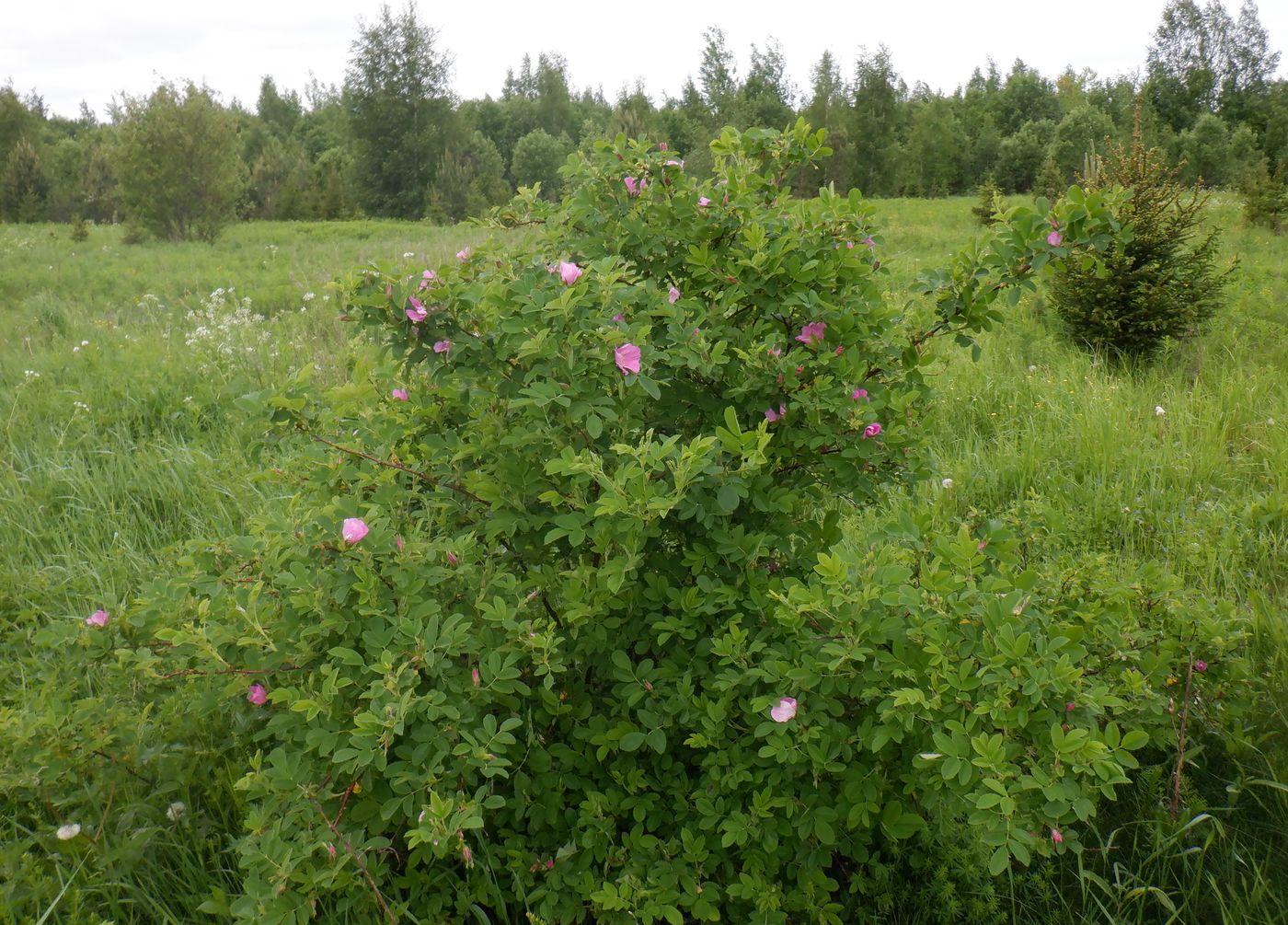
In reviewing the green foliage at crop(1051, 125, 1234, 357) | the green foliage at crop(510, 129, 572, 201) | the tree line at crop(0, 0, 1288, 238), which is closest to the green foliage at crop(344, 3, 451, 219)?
the tree line at crop(0, 0, 1288, 238)

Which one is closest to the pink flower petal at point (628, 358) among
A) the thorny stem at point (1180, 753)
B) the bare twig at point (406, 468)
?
the bare twig at point (406, 468)

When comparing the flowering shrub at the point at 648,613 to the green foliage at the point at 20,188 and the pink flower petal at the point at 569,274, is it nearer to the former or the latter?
the pink flower petal at the point at 569,274

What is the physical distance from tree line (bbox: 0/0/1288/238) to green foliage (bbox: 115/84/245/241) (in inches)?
2.4

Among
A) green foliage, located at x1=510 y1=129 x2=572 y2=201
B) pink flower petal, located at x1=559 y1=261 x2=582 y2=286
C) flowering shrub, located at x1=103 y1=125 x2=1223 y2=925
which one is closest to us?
flowering shrub, located at x1=103 y1=125 x2=1223 y2=925

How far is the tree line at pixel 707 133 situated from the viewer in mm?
24422

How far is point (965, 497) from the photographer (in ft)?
11.5

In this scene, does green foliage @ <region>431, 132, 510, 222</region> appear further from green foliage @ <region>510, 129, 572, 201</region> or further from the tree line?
green foliage @ <region>510, 129, 572, 201</region>

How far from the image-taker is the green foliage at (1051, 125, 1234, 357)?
545 centimetres

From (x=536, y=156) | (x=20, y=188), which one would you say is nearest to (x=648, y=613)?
(x=20, y=188)

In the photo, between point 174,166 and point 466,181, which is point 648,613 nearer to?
point 174,166

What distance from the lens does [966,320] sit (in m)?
1.92

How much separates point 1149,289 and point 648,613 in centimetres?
517

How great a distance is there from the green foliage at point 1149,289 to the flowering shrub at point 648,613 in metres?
4.20

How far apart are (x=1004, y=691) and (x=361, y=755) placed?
3.71 ft
